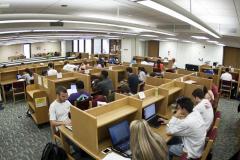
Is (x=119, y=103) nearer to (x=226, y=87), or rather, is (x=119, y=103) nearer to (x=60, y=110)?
(x=60, y=110)

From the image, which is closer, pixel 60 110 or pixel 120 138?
pixel 120 138

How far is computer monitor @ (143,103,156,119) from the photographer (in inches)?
143

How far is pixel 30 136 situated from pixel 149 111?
9.59 ft

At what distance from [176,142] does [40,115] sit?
3462 mm

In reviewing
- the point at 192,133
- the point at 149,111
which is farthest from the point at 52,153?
the point at 192,133

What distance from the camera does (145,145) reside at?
1271 mm

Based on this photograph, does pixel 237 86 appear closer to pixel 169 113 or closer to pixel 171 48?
pixel 169 113

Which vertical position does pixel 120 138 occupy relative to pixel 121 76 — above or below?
below

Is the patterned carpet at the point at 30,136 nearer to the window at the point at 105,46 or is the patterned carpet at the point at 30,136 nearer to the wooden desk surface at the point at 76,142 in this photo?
the wooden desk surface at the point at 76,142

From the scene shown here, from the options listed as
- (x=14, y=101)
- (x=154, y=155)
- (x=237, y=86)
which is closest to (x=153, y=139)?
(x=154, y=155)

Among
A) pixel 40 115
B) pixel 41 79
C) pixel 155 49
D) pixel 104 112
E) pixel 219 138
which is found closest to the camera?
pixel 104 112

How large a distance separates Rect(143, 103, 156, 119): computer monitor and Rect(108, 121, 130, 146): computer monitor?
2.12 ft

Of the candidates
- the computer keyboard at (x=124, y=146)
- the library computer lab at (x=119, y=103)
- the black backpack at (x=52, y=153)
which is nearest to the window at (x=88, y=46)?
the library computer lab at (x=119, y=103)

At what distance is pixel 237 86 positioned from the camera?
815cm
